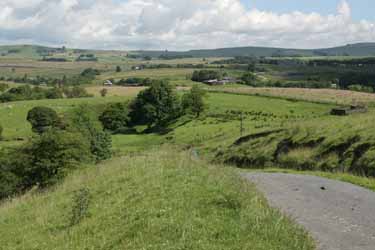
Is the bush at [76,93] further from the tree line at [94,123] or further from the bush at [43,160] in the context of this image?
the bush at [43,160]

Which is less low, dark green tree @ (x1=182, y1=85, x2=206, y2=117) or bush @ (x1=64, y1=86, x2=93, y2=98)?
dark green tree @ (x1=182, y1=85, x2=206, y2=117)

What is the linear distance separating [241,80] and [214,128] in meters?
104

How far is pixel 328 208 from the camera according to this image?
1217cm

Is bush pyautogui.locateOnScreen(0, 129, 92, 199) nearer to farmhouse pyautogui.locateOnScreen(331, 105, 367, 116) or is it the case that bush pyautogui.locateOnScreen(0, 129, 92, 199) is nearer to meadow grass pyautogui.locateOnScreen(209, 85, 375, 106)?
farmhouse pyautogui.locateOnScreen(331, 105, 367, 116)

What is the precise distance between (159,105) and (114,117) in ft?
39.4

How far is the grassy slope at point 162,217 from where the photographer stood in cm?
920

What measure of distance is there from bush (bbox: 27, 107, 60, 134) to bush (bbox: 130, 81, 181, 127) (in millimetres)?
22124

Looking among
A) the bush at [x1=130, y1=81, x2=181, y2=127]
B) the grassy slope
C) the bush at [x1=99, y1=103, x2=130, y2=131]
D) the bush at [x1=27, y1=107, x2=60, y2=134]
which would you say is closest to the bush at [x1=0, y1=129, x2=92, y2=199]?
the grassy slope

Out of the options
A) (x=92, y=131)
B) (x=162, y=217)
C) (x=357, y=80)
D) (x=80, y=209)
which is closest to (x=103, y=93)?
(x=92, y=131)

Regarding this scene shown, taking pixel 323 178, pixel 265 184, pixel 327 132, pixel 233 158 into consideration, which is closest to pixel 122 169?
pixel 265 184

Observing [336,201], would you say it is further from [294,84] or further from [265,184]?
[294,84]

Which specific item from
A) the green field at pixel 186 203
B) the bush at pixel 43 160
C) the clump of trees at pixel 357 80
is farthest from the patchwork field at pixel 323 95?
the green field at pixel 186 203

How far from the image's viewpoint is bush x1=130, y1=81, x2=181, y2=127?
11994 cm

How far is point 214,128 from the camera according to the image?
94.2 m
